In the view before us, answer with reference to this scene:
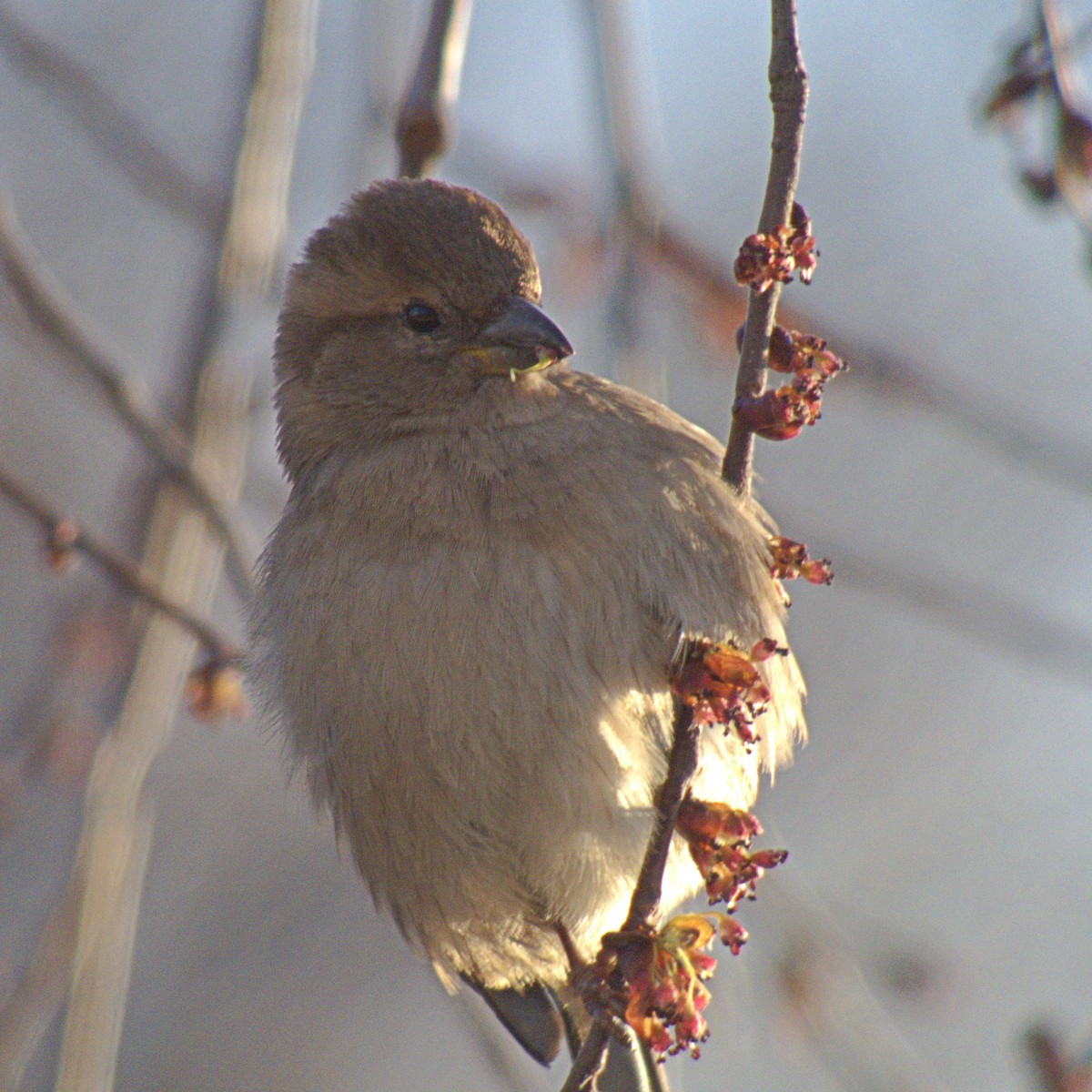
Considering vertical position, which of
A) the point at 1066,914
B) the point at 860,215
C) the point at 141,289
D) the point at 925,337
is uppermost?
the point at 860,215

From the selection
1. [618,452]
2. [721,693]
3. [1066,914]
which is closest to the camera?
[721,693]

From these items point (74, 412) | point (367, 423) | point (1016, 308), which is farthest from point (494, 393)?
point (1016, 308)

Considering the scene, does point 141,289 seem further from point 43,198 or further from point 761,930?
point 761,930

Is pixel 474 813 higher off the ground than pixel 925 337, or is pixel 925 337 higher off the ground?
pixel 925 337

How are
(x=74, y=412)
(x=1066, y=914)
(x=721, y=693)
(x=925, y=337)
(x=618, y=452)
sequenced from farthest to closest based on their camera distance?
(x=925, y=337)
(x=1066, y=914)
(x=74, y=412)
(x=618, y=452)
(x=721, y=693)

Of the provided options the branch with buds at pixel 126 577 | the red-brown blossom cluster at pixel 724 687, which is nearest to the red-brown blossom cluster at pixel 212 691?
the branch with buds at pixel 126 577

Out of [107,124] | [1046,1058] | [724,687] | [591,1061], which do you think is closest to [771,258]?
[724,687]

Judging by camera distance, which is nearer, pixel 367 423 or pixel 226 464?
Answer: pixel 367 423

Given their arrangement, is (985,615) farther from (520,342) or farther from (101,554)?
(101,554)
